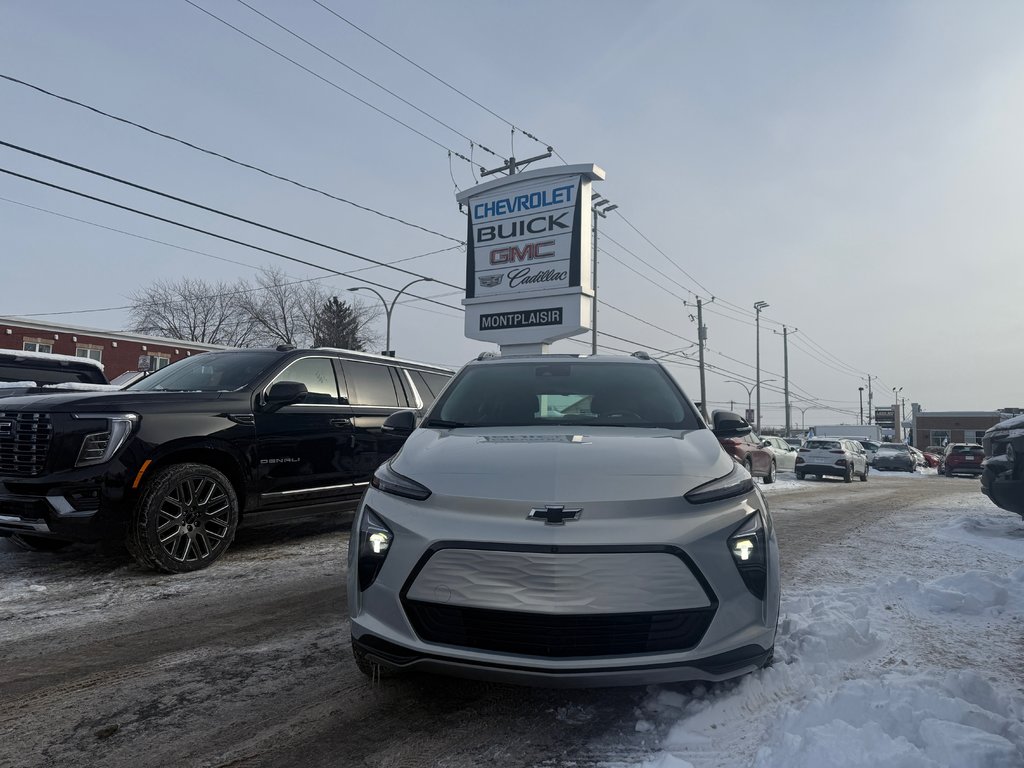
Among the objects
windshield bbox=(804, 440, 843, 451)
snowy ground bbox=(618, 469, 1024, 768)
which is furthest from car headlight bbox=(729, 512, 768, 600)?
windshield bbox=(804, 440, 843, 451)

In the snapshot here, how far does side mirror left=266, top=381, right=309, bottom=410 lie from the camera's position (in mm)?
5449

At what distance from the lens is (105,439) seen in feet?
14.8

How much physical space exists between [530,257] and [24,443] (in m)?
12.0

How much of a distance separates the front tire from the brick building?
93.9 ft

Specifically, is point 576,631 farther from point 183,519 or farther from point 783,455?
point 783,455

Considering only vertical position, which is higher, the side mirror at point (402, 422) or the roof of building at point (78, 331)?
the roof of building at point (78, 331)

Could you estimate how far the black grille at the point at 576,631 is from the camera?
2211mm

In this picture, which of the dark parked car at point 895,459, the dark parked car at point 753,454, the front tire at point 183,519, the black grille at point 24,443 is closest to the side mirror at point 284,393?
the front tire at point 183,519

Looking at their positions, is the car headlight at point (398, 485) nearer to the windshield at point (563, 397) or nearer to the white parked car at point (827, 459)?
the windshield at point (563, 397)

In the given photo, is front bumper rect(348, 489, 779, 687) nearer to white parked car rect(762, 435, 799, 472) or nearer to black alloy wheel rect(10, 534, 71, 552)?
black alloy wheel rect(10, 534, 71, 552)

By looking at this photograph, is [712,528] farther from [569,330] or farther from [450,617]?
[569,330]

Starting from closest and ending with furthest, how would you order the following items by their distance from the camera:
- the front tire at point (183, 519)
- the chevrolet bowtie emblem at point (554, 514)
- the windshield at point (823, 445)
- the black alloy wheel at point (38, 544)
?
1. the chevrolet bowtie emblem at point (554, 514)
2. the front tire at point (183, 519)
3. the black alloy wheel at point (38, 544)
4. the windshield at point (823, 445)

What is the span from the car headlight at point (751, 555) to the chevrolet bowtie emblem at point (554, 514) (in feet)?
2.01

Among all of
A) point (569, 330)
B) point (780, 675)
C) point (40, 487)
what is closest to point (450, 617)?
point (780, 675)
